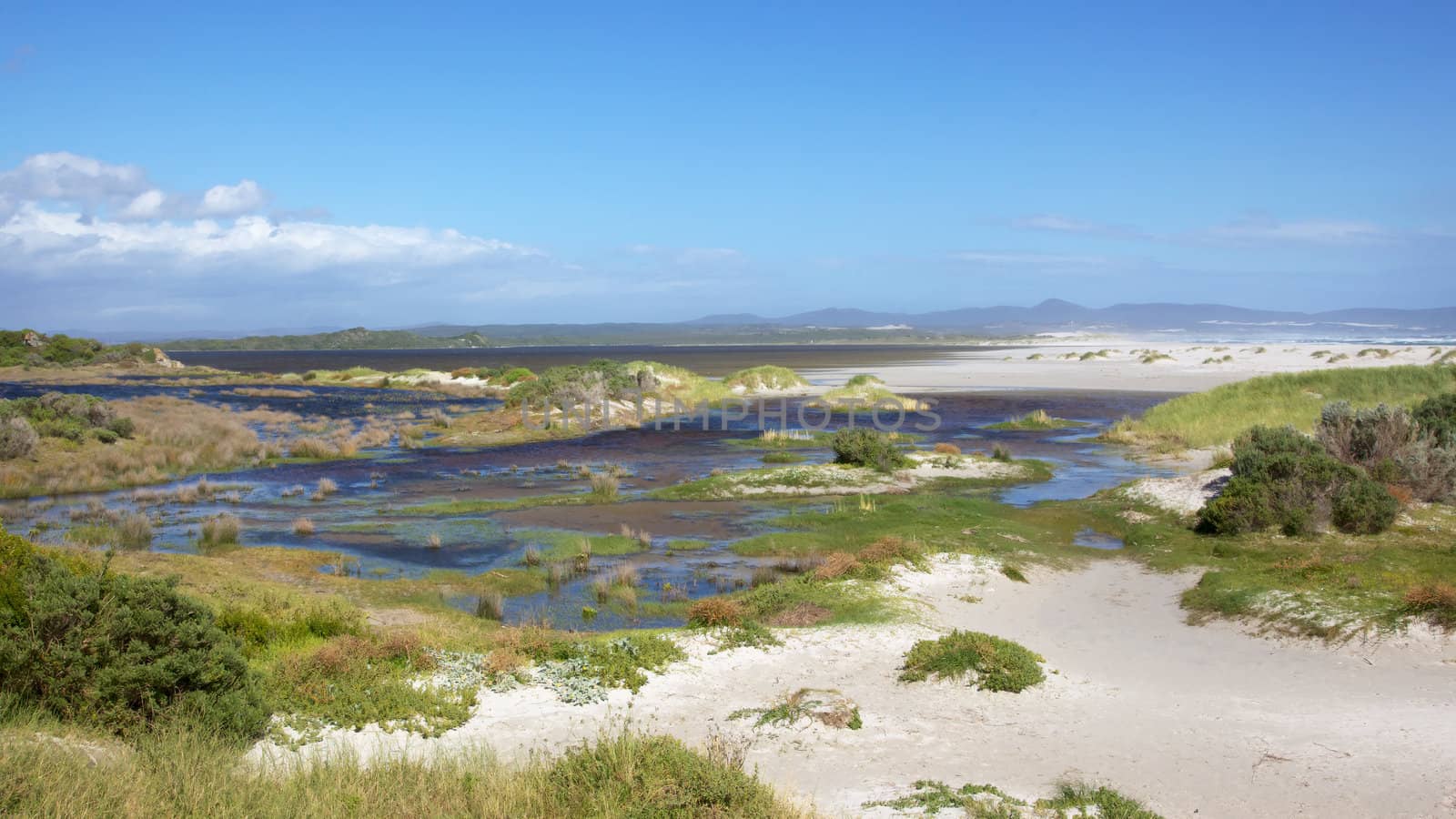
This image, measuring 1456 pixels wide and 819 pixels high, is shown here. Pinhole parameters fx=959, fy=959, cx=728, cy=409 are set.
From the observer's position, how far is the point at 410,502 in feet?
84.0

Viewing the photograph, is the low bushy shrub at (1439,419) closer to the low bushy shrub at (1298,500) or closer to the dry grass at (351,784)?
the low bushy shrub at (1298,500)

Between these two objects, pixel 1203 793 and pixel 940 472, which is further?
pixel 940 472

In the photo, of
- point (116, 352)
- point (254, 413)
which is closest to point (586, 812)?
point (254, 413)

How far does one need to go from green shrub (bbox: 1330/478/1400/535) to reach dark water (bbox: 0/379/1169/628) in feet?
25.6

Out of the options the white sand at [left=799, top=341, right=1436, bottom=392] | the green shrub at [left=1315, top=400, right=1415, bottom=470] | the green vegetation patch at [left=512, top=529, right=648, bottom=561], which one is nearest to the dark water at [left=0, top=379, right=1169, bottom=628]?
the green vegetation patch at [left=512, top=529, right=648, bottom=561]

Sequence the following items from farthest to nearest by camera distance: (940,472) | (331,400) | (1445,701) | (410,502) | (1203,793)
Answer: (331,400) → (940,472) → (410,502) → (1445,701) → (1203,793)

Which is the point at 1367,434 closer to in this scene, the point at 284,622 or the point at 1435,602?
the point at 1435,602

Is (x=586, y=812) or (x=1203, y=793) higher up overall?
(x=586, y=812)

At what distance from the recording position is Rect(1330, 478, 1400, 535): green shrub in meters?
17.9

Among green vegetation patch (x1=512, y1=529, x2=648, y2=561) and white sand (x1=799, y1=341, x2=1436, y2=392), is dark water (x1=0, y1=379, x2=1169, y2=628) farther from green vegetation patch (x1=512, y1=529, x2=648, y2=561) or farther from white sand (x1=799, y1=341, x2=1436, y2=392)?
white sand (x1=799, y1=341, x2=1436, y2=392)

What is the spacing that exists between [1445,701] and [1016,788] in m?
5.67

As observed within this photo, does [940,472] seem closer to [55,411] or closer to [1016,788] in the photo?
[1016,788]

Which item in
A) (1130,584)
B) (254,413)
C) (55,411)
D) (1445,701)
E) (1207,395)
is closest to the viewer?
(1445,701)

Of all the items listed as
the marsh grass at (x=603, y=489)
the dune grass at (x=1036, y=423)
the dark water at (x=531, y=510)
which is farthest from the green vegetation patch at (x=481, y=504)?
the dune grass at (x=1036, y=423)
